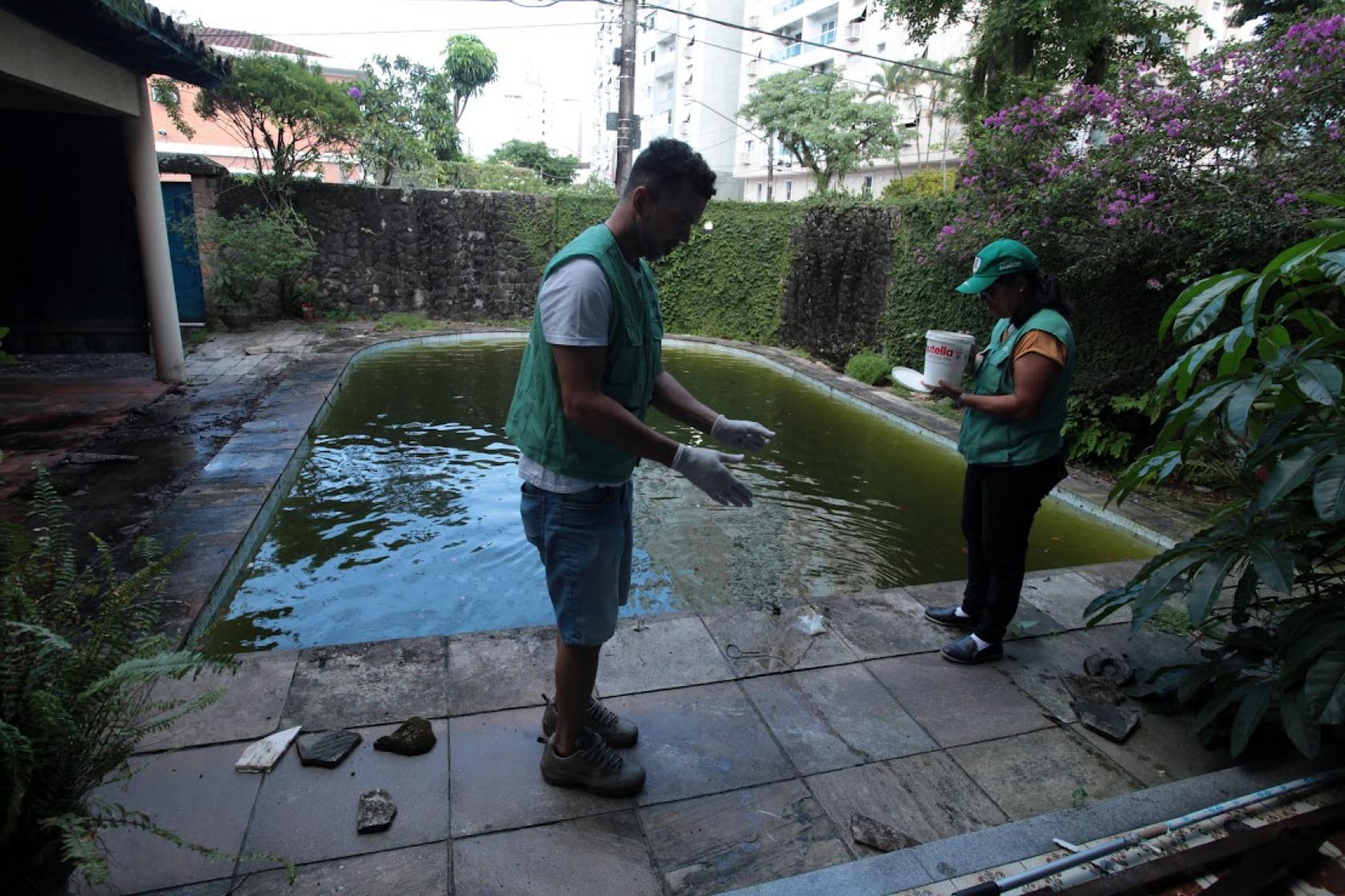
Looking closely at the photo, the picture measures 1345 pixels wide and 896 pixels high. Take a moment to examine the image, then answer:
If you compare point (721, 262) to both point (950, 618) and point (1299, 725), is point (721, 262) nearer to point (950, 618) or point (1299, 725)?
point (950, 618)

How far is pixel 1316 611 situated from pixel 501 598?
3.11 m

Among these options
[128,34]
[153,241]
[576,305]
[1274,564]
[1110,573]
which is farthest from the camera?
[153,241]

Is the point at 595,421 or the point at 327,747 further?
the point at 327,747

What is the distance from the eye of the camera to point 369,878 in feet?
5.74

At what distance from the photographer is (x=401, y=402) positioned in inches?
291

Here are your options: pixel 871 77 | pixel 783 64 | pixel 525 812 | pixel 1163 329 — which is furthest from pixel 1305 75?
pixel 783 64

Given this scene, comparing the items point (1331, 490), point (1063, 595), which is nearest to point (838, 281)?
point (1063, 595)

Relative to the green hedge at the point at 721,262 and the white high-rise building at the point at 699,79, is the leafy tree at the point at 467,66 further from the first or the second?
the green hedge at the point at 721,262

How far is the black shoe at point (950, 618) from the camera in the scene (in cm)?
312

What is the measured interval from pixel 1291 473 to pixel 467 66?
42055 millimetres

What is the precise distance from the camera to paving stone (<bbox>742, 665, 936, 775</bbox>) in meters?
2.33

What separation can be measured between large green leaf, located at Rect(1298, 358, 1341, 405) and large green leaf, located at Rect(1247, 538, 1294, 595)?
423 millimetres

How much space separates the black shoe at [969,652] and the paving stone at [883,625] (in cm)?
11

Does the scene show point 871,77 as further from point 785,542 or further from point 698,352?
point 785,542
